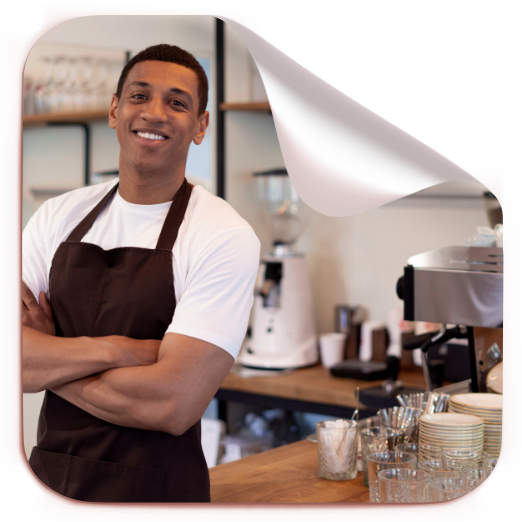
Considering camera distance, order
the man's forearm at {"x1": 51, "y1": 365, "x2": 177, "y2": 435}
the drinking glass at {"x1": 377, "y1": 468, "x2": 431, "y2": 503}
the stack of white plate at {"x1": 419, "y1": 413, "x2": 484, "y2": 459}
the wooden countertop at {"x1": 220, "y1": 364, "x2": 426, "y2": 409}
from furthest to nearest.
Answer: the wooden countertop at {"x1": 220, "y1": 364, "x2": 426, "y2": 409}, the stack of white plate at {"x1": 419, "y1": 413, "x2": 484, "y2": 459}, the drinking glass at {"x1": 377, "y1": 468, "x2": 431, "y2": 503}, the man's forearm at {"x1": 51, "y1": 365, "x2": 177, "y2": 435}

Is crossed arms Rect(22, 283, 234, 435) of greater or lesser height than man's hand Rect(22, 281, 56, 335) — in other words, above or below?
below

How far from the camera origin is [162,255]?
3.39ft

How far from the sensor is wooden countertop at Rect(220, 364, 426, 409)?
2160 millimetres

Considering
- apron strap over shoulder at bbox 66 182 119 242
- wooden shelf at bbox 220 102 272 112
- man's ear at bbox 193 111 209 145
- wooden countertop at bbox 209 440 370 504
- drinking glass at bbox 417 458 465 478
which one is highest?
wooden shelf at bbox 220 102 272 112

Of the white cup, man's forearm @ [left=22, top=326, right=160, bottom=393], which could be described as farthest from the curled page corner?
the white cup

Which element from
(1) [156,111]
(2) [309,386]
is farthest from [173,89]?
(2) [309,386]

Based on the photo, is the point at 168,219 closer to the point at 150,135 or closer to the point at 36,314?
the point at 150,135

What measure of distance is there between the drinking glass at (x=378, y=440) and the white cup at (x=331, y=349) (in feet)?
4.10

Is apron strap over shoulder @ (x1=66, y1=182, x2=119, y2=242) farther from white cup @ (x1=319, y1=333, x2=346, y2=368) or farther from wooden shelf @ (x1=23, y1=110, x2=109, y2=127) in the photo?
white cup @ (x1=319, y1=333, x2=346, y2=368)

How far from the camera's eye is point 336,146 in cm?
114

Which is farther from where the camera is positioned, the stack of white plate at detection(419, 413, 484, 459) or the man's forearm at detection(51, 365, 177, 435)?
the stack of white plate at detection(419, 413, 484, 459)

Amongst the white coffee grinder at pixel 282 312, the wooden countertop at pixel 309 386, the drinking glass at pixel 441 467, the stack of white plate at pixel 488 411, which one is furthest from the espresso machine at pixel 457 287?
the white coffee grinder at pixel 282 312

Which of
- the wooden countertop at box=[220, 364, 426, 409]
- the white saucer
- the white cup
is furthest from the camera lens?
the white cup

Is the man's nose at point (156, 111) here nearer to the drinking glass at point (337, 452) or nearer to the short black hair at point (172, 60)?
the short black hair at point (172, 60)
